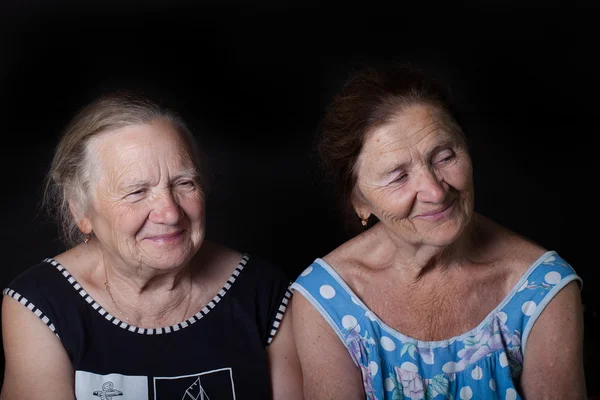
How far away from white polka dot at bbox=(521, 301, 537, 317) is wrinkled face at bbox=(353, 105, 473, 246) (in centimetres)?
30

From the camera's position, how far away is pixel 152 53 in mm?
3709

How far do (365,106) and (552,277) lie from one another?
0.72m

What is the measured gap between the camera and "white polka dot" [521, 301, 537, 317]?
8.69ft

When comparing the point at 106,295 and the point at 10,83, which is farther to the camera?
the point at 10,83

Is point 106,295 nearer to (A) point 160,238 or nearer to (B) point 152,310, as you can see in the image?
(B) point 152,310

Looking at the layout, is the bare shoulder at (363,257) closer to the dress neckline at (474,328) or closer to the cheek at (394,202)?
the dress neckline at (474,328)

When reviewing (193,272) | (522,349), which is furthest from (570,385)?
(193,272)

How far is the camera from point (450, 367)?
2705mm

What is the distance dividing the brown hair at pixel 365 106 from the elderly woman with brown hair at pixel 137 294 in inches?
16.3

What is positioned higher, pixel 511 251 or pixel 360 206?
pixel 360 206

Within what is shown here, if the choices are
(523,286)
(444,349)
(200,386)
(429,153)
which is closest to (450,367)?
(444,349)

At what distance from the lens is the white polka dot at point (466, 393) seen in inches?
107

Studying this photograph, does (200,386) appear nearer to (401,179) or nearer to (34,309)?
(34,309)

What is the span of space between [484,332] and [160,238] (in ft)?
3.18
